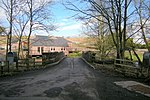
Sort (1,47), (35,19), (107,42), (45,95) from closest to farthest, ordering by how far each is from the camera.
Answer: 1. (45,95)
2. (35,19)
3. (107,42)
4. (1,47)

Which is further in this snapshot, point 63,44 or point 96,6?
point 63,44

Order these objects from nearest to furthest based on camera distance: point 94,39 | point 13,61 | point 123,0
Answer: point 13,61 → point 123,0 → point 94,39

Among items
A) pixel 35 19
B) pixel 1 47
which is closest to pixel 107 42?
pixel 35 19

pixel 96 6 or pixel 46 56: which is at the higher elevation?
pixel 96 6

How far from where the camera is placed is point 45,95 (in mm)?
7871

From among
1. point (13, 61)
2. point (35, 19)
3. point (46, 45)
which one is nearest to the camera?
point (13, 61)

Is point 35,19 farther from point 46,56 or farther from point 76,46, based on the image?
point 76,46

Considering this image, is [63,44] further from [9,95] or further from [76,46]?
[9,95]

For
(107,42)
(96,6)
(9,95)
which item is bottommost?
(9,95)

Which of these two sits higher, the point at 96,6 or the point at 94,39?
the point at 96,6

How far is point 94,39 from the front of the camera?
3756 centimetres

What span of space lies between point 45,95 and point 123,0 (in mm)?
14286

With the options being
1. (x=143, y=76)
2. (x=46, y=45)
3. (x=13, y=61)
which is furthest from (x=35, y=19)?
(x=46, y=45)

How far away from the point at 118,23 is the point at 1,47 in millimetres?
53099
